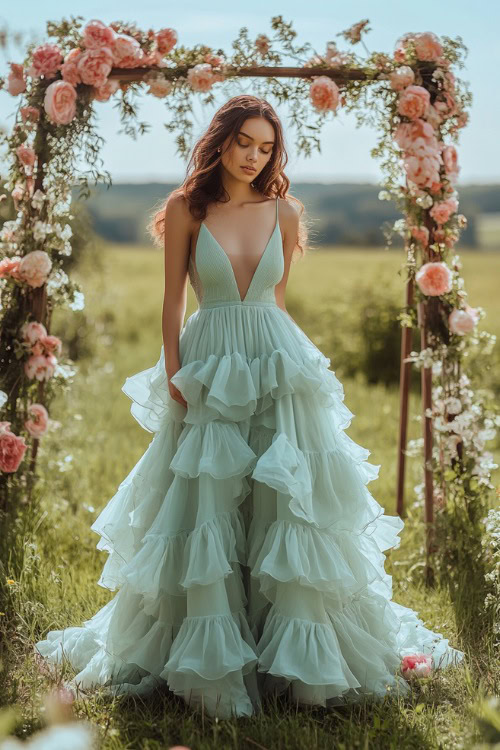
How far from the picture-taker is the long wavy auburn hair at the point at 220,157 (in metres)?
3.38

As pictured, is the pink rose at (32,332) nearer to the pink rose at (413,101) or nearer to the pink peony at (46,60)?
the pink peony at (46,60)

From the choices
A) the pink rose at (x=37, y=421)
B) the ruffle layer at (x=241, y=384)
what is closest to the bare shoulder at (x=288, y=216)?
the ruffle layer at (x=241, y=384)

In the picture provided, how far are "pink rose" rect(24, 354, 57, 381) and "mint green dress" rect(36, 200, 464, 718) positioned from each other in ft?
3.52

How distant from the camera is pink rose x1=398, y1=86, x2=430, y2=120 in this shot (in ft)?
13.6

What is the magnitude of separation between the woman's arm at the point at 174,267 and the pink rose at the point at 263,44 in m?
1.21

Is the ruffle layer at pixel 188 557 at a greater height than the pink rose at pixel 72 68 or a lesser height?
lesser

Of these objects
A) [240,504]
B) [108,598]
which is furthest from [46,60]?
[108,598]

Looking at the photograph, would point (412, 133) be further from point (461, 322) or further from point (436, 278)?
point (461, 322)

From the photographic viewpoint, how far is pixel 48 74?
4184 mm

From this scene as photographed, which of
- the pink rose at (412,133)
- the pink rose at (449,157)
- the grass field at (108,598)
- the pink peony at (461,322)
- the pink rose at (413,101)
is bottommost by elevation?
the grass field at (108,598)

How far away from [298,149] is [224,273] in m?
1.15

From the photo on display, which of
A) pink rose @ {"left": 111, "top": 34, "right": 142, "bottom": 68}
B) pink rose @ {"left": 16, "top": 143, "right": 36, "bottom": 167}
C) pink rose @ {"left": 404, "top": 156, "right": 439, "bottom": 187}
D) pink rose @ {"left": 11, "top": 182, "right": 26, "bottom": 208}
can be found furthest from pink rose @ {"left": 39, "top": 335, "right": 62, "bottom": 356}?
pink rose @ {"left": 404, "top": 156, "right": 439, "bottom": 187}

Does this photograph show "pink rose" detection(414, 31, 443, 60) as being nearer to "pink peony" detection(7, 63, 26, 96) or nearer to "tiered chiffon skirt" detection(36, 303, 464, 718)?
"tiered chiffon skirt" detection(36, 303, 464, 718)

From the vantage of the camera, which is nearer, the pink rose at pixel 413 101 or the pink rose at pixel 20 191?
the pink rose at pixel 413 101
